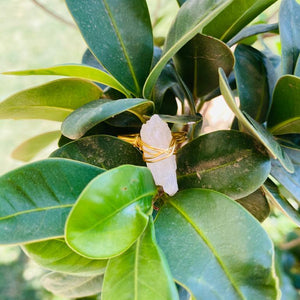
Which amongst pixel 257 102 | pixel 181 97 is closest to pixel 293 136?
pixel 257 102

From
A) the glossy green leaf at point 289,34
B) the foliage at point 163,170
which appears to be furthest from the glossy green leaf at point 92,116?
the glossy green leaf at point 289,34

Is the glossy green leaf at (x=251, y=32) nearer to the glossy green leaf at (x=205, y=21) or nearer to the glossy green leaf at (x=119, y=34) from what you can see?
the glossy green leaf at (x=205, y=21)

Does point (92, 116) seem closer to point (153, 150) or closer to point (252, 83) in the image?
point (153, 150)

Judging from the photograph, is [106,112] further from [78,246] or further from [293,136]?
[293,136]

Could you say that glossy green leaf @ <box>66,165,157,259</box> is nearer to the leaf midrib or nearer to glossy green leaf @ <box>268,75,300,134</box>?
the leaf midrib

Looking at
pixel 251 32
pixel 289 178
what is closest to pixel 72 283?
pixel 289 178

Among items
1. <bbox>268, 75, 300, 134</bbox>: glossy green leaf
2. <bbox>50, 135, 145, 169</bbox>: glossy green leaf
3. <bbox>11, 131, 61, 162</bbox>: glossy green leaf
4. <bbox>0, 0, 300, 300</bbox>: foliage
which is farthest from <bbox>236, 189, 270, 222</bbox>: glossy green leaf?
<bbox>11, 131, 61, 162</bbox>: glossy green leaf
